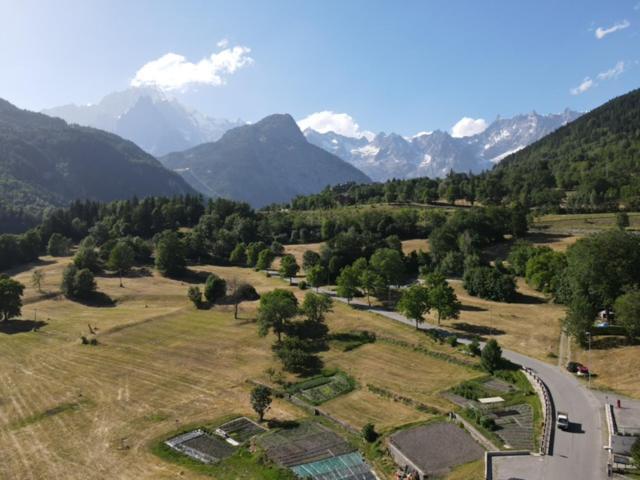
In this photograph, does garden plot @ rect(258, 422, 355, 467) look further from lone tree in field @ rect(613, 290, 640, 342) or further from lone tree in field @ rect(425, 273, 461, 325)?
lone tree in field @ rect(613, 290, 640, 342)

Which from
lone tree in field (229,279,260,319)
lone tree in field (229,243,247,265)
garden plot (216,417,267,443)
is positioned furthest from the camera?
lone tree in field (229,243,247,265)

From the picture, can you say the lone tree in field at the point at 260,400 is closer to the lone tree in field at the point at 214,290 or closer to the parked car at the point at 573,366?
the parked car at the point at 573,366

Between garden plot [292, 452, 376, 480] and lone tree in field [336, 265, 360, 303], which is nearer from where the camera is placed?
garden plot [292, 452, 376, 480]

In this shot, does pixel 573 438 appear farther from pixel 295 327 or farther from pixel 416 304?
pixel 295 327

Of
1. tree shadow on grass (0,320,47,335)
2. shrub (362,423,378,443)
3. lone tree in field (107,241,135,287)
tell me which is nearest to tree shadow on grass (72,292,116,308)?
tree shadow on grass (0,320,47,335)

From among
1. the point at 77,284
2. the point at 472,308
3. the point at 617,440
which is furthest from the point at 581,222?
the point at 77,284

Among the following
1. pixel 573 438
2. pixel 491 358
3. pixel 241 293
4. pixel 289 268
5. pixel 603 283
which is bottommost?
pixel 573 438

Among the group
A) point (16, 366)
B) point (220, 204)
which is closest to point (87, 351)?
point (16, 366)

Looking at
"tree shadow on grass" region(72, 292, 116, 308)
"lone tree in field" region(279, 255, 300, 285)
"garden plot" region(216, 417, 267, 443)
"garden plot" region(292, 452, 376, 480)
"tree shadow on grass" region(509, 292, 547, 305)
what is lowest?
"garden plot" region(292, 452, 376, 480)
